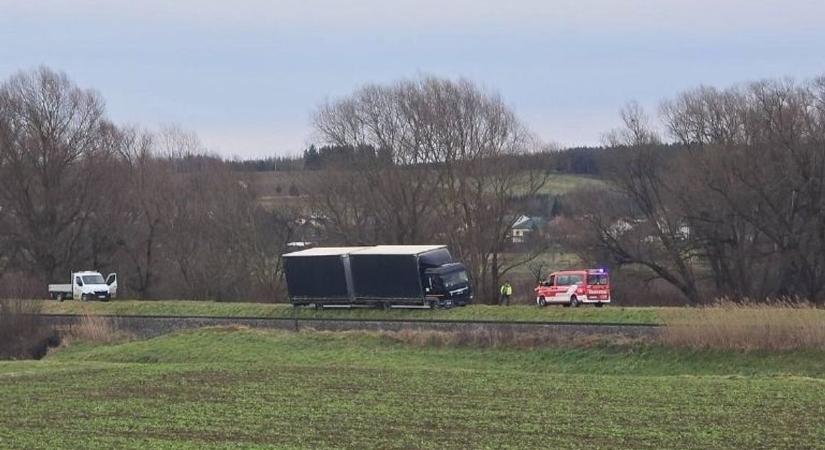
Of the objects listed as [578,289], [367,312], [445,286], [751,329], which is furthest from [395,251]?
[751,329]

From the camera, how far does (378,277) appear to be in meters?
51.9

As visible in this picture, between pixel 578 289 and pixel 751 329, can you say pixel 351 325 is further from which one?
pixel 751 329

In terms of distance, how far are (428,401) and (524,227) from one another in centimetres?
5005

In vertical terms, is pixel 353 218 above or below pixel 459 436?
above

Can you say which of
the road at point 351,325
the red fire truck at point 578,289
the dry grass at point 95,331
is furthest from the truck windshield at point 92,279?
the red fire truck at point 578,289

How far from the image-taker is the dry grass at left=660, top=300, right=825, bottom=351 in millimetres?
35406

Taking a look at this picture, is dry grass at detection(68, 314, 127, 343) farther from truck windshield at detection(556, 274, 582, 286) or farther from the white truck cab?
truck windshield at detection(556, 274, 582, 286)

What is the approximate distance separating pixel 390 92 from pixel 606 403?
5296 centimetres

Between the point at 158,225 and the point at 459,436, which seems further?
the point at 158,225

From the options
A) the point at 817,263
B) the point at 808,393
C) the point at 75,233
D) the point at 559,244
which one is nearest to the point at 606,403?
the point at 808,393

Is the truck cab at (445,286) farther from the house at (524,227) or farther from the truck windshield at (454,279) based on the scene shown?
the house at (524,227)

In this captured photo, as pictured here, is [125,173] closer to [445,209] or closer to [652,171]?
[445,209]

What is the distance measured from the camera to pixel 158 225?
86.4 meters

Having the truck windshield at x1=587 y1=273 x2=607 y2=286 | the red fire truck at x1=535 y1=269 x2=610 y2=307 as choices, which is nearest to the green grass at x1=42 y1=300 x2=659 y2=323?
the red fire truck at x1=535 y1=269 x2=610 y2=307
